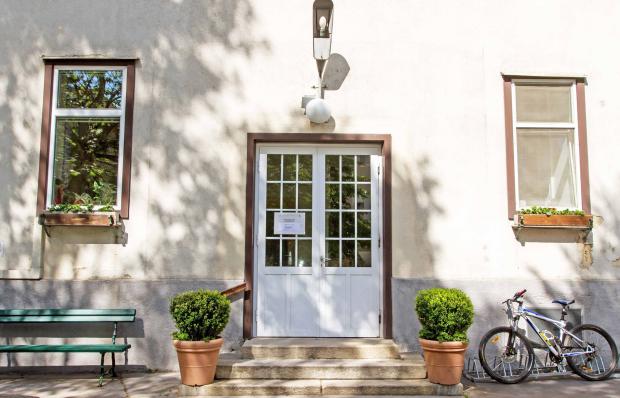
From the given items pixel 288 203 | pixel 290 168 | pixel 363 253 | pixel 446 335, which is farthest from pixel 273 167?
pixel 446 335

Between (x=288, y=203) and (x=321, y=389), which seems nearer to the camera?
(x=321, y=389)

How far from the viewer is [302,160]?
6609mm

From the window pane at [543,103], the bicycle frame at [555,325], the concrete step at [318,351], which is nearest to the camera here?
the concrete step at [318,351]

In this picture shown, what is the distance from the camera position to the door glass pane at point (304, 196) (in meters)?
6.52

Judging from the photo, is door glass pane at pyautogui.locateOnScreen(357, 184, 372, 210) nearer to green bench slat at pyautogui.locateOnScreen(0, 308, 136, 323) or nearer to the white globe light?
the white globe light

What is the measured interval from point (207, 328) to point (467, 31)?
4.44 m

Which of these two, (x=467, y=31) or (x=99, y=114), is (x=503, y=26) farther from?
(x=99, y=114)

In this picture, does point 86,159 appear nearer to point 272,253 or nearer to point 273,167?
point 273,167

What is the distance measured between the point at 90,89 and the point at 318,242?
318 centimetres

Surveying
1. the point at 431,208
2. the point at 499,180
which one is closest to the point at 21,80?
the point at 431,208

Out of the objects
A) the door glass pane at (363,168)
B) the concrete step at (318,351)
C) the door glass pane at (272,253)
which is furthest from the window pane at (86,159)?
the door glass pane at (363,168)

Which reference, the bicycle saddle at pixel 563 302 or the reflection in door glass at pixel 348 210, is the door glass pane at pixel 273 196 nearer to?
the reflection in door glass at pixel 348 210

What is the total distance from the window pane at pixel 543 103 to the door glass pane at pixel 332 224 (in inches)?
95.5

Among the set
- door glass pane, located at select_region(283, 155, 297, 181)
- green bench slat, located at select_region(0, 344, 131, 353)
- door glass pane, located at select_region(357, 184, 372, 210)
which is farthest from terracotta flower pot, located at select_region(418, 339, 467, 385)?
green bench slat, located at select_region(0, 344, 131, 353)
